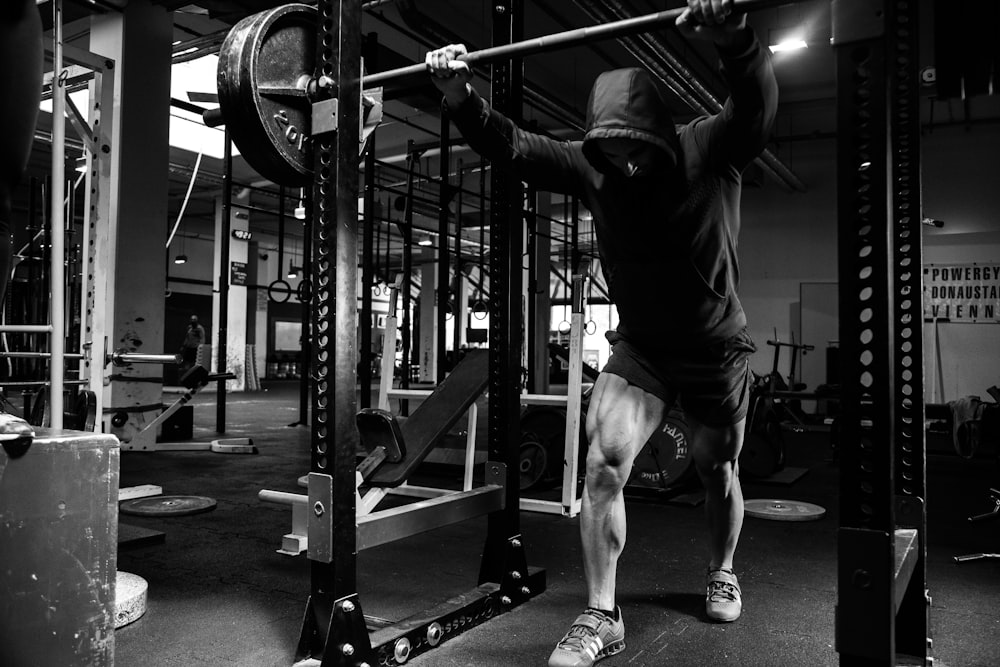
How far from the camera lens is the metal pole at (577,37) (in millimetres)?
1390

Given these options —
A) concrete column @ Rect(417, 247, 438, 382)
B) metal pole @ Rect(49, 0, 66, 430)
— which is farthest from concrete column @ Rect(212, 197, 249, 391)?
metal pole @ Rect(49, 0, 66, 430)

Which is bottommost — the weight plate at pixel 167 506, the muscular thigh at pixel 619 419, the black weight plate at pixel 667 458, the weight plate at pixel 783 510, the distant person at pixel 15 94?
the weight plate at pixel 783 510

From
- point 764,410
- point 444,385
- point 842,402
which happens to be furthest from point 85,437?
point 764,410

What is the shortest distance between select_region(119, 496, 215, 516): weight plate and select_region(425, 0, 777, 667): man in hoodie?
7.53 ft

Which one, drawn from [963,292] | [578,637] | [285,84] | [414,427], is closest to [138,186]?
[414,427]

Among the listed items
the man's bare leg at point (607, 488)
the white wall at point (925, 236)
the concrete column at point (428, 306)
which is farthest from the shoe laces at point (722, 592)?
the concrete column at point (428, 306)

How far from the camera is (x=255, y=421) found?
27.4 ft

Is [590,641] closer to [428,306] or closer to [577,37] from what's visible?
[577,37]

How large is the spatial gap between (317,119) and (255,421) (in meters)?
7.24

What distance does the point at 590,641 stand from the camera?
1772mm

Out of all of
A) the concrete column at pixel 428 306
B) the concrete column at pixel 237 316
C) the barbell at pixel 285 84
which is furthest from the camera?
the concrete column at pixel 428 306

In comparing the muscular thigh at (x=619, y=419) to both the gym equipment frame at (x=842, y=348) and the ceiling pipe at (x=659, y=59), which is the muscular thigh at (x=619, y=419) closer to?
the gym equipment frame at (x=842, y=348)

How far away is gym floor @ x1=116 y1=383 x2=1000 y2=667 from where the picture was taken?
187cm

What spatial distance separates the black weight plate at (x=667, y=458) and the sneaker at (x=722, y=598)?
Result: 176 cm
